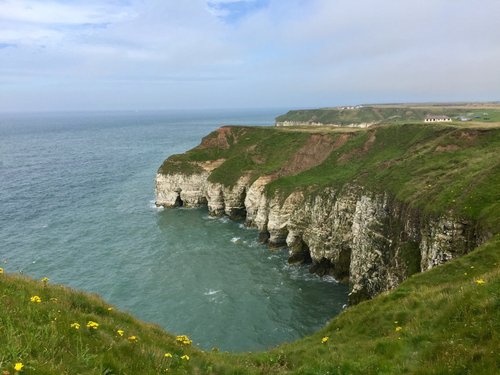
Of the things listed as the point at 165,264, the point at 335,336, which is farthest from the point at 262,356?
the point at 165,264

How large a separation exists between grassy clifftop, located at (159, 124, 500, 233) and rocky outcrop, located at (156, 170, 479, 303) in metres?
1.62

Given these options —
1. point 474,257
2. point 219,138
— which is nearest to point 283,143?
point 219,138

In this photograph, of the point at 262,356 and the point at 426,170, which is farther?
the point at 426,170

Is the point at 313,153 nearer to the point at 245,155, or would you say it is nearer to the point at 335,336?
the point at 245,155

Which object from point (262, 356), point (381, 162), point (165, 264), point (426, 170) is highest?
point (381, 162)

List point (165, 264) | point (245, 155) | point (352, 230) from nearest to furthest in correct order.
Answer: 1. point (352, 230)
2. point (165, 264)
3. point (245, 155)

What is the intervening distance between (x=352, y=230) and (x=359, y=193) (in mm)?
4969

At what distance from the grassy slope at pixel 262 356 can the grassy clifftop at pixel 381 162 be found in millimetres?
17449

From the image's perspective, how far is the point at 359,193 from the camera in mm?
50406

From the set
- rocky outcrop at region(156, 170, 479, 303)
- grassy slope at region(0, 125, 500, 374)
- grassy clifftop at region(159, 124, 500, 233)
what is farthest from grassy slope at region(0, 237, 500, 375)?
grassy clifftop at region(159, 124, 500, 233)

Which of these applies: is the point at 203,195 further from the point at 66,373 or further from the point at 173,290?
the point at 66,373

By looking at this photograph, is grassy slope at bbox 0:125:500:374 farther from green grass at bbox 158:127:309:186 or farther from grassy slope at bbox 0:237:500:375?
green grass at bbox 158:127:309:186

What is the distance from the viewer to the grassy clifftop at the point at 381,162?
36.1m

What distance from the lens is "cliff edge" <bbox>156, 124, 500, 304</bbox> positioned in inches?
1377
